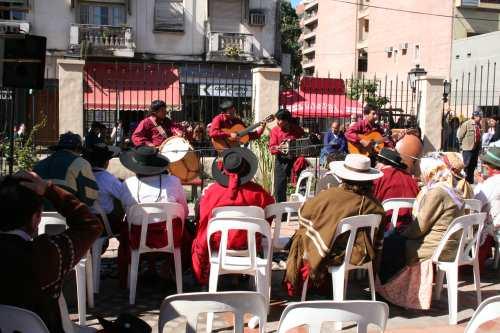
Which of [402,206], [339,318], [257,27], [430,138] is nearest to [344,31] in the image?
[257,27]

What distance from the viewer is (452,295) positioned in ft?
16.4

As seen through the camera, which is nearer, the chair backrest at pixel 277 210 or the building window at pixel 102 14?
the chair backrest at pixel 277 210

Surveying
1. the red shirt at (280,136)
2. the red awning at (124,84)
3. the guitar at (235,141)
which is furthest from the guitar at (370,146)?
the red awning at (124,84)

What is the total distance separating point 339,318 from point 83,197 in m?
→ 2.89

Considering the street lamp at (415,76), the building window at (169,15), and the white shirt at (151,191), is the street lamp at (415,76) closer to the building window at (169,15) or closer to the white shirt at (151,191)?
the white shirt at (151,191)

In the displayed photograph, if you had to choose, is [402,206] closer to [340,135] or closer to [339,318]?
[339,318]

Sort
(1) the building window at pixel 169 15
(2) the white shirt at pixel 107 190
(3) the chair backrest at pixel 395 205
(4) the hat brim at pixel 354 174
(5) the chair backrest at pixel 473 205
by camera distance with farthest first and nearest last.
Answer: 1. (1) the building window at pixel 169 15
2. (3) the chair backrest at pixel 395 205
3. (5) the chair backrest at pixel 473 205
4. (2) the white shirt at pixel 107 190
5. (4) the hat brim at pixel 354 174

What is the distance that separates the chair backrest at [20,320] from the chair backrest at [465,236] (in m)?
3.50

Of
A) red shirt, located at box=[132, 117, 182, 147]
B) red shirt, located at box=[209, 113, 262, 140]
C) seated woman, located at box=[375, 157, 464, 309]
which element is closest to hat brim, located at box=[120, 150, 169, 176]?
seated woman, located at box=[375, 157, 464, 309]

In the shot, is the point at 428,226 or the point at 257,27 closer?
the point at 428,226

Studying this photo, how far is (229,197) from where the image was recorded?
205 inches

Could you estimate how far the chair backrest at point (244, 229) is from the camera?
4.76m

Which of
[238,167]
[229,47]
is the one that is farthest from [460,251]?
[229,47]

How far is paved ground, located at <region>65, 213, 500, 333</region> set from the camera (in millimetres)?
4891
